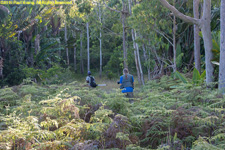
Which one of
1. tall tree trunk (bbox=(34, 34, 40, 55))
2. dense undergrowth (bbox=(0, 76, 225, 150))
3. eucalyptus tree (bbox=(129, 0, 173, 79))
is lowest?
dense undergrowth (bbox=(0, 76, 225, 150))

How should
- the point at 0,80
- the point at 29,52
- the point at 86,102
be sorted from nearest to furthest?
the point at 86,102
the point at 0,80
the point at 29,52

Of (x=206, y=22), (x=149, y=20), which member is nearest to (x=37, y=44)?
(x=149, y=20)

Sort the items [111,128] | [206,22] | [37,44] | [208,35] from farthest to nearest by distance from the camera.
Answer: [37,44] < [208,35] < [206,22] < [111,128]

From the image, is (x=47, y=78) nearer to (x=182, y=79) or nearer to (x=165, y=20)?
(x=165, y=20)

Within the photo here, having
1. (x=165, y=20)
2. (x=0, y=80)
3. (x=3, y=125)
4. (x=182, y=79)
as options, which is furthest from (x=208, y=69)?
(x=0, y=80)

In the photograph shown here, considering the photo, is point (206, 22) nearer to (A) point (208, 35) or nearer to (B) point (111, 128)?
(A) point (208, 35)

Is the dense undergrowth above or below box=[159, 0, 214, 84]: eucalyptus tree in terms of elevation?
below

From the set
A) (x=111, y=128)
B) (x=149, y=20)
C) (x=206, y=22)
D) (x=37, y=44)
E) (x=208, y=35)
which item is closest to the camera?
(x=111, y=128)

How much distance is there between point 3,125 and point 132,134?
2827 mm

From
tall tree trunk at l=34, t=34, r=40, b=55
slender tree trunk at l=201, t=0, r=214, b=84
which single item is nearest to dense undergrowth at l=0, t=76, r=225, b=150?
slender tree trunk at l=201, t=0, r=214, b=84

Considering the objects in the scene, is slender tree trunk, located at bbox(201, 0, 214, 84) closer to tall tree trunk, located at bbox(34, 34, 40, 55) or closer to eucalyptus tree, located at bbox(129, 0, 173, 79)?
eucalyptus tree, located at bbox(129, 0, 173, 79)

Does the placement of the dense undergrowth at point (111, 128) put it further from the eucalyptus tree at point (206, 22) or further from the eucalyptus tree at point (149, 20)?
the eucalyptus tree at point (149, 20)

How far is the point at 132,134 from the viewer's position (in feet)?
18.2

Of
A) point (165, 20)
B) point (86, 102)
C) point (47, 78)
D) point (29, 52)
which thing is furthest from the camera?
point (29, 52)
